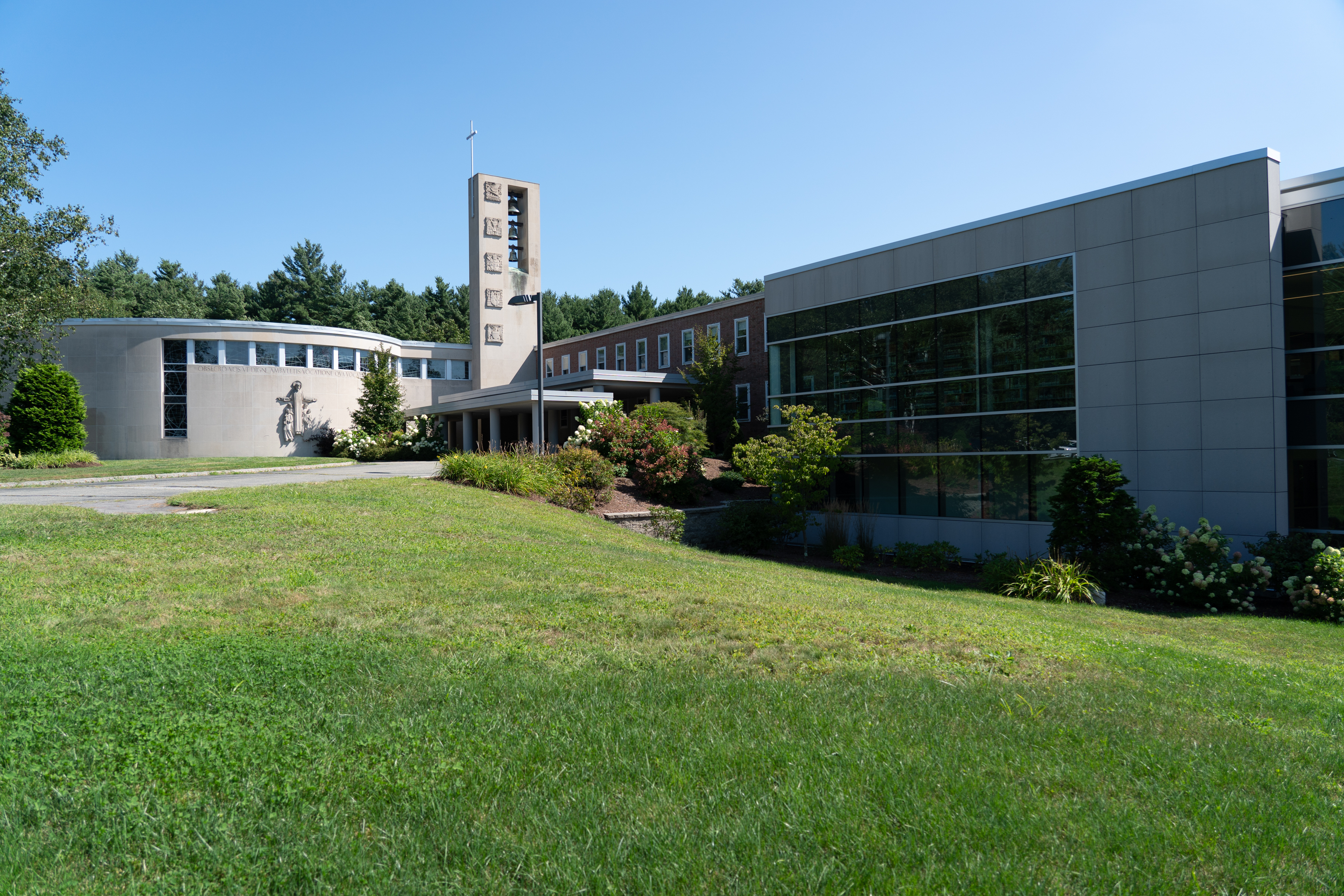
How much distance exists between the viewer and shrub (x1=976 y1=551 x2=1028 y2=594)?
15.0 metres

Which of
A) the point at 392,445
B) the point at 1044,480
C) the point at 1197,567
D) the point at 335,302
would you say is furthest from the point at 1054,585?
the point at 335,302

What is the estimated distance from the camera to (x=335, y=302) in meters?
63.7

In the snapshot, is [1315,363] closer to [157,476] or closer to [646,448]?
[646,448]

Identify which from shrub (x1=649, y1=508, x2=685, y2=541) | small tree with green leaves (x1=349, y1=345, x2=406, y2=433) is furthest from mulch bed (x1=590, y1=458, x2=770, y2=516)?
small tree with green leaves (x1=349, y1=345, x2=406, y2=433)

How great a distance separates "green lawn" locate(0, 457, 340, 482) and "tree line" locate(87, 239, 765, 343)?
3103cm

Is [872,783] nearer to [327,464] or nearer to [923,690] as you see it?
[923,690]

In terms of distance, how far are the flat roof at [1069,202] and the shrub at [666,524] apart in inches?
338

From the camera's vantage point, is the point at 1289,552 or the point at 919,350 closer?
the point at 1289,552

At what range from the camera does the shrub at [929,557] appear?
1842cm

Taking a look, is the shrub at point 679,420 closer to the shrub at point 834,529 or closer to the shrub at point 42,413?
the shrub at point 834,529

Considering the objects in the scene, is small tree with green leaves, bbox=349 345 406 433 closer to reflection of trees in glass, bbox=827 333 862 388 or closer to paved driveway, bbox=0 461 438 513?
paved driveway, bbox=0 461 438 513

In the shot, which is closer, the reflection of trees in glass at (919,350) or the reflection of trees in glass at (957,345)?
the reflection of trees in glass at (957,345)

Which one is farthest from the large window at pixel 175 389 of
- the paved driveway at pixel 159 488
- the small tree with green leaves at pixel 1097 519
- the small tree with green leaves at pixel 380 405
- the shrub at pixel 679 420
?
the small tree with green leaves at pixel 1097 519

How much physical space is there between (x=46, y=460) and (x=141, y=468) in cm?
457
